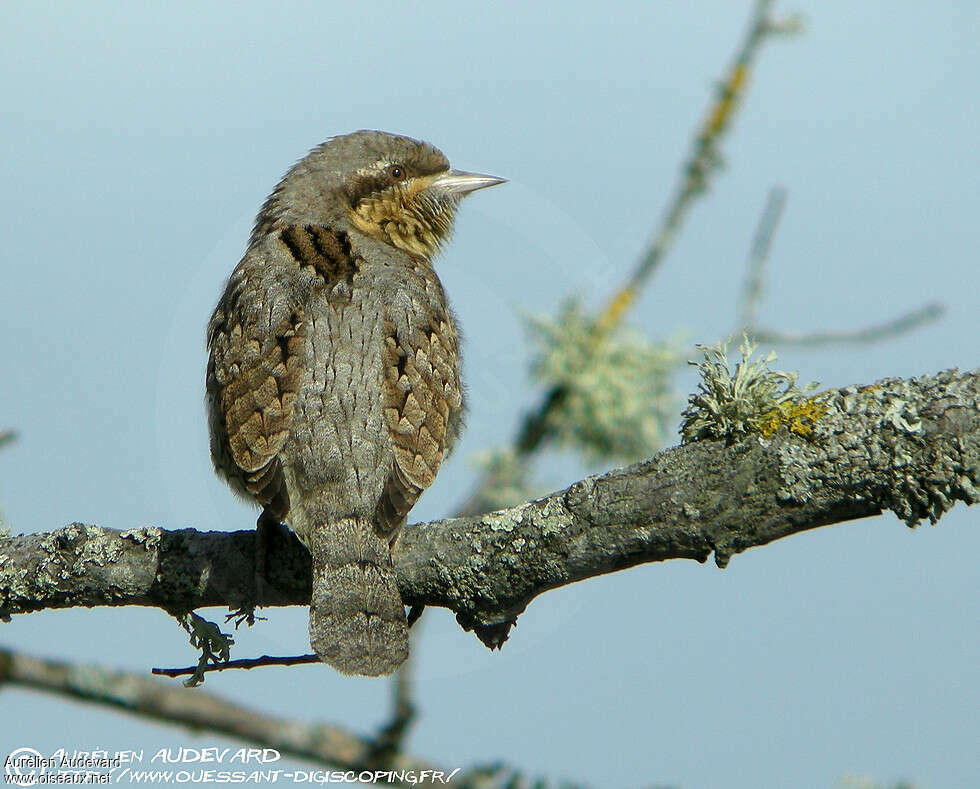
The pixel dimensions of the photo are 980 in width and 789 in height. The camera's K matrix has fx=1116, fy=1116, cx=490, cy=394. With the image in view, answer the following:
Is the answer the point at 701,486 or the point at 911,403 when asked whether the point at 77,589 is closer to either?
the point at 701,486

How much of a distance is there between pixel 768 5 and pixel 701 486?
89.1 inches

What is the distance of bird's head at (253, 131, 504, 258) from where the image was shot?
5.13 m

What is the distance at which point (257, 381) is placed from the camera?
3879mm

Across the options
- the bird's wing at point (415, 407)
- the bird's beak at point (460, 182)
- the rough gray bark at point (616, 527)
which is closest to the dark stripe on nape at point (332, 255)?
the bird's wing at point (415, 407)

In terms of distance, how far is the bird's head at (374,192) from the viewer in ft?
16.8

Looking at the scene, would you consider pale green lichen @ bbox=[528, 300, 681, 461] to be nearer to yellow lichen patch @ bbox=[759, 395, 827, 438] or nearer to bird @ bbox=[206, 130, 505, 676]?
bird @ bbox=[206, 130, 505, 676]

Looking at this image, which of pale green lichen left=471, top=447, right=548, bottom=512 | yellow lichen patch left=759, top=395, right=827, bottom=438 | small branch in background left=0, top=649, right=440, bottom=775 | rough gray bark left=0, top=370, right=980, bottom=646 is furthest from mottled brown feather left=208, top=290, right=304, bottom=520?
small branch in background left=0, top=649, right=440, bottom=775

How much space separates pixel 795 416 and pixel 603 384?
1.47m

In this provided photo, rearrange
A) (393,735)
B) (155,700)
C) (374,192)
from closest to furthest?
(155,700)
(393,735)
(374,192)

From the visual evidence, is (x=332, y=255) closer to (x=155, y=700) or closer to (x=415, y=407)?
(x=415, y=407)

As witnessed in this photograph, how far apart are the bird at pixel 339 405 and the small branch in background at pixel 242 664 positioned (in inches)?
3.0

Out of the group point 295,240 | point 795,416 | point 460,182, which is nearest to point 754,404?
point 795,416

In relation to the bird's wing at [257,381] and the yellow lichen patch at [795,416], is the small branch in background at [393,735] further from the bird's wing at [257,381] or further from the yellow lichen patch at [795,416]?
the bird's wing at [257,381]

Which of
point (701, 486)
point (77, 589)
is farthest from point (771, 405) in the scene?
point (77, 589)
